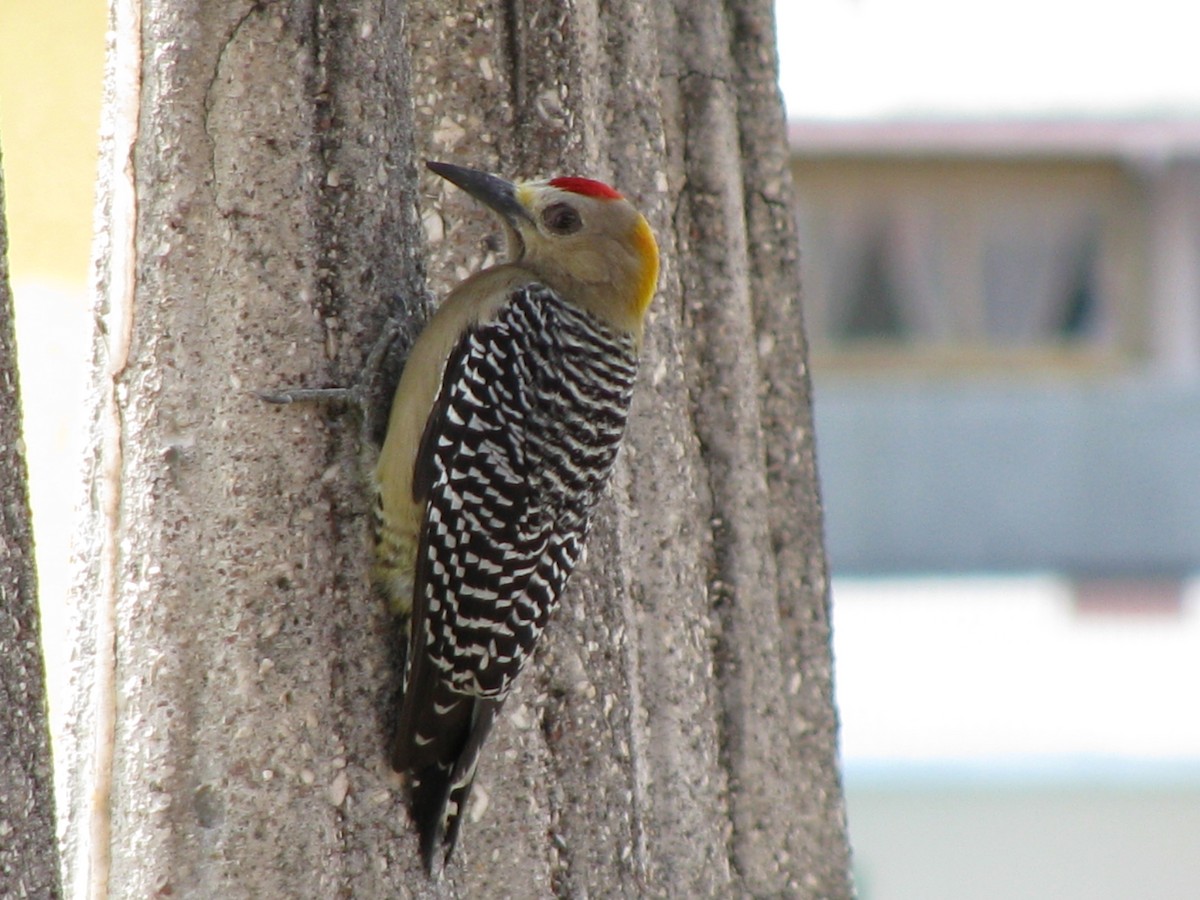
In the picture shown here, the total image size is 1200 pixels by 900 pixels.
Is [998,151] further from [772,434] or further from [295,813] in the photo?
[295,813]

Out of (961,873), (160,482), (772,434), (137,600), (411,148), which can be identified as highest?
(411,148)

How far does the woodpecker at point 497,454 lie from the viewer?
235 centimetres

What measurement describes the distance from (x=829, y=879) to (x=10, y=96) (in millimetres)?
2240

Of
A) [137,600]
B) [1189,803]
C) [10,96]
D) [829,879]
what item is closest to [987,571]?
[1189,803]

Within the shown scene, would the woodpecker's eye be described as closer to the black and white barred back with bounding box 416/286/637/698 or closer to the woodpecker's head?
the woodpecker's head

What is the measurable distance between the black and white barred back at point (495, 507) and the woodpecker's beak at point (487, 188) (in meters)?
0.15

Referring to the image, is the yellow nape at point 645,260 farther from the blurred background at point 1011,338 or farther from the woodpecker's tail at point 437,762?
the blurred background at point 1011,338

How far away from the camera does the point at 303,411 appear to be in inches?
89.6

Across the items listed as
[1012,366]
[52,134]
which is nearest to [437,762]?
[52,134]

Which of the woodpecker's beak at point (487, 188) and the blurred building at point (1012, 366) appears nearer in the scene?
the woodpecker's beak at point (487, 188)

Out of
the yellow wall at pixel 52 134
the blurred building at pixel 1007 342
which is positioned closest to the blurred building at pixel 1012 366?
the blurred building at pixel 1007 342

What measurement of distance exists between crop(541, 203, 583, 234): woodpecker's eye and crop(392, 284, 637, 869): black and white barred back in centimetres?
11

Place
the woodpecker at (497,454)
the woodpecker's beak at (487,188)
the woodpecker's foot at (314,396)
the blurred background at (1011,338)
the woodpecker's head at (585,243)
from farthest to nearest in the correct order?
the blurred background at (1011,338) → the woodpecker's head at (585,243) → the woodpecker's beak at (487,188) → the woodpecker at (497,454) → the woodpecker's foot at (314,396)

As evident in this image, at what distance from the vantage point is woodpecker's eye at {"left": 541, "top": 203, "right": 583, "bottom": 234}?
271cm
